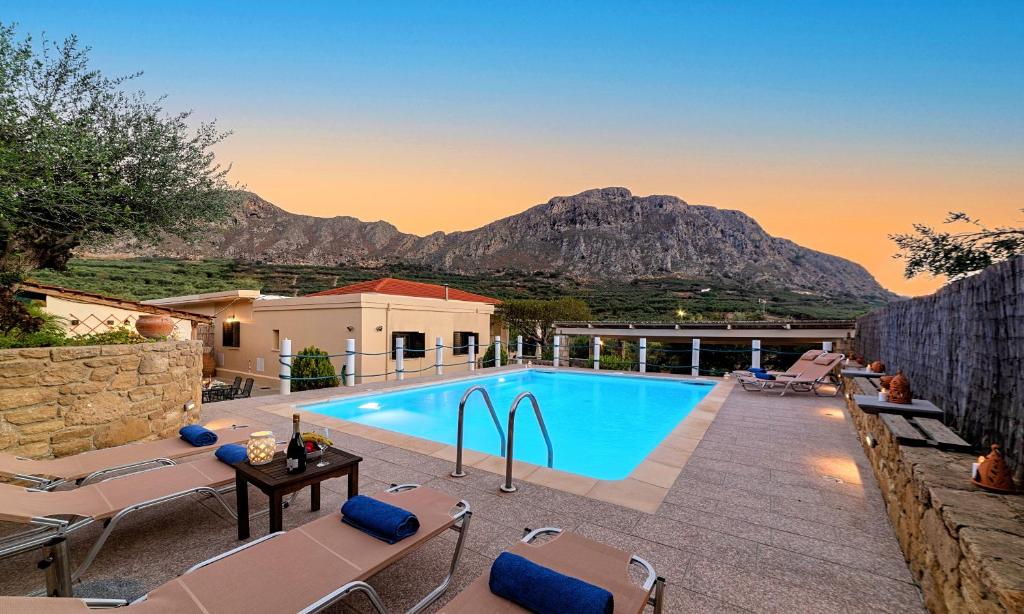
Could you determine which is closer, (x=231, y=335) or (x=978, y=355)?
(x=978, y=355)

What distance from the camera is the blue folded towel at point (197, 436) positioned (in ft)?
12.8

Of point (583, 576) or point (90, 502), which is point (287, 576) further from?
point (90, 502)

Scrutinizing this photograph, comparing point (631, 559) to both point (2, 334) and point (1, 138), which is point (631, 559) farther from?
point (1, 138)

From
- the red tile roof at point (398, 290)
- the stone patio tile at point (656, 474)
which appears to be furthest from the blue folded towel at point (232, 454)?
the red tile roof at point (398, 290)

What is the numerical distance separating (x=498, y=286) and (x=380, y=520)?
159ft

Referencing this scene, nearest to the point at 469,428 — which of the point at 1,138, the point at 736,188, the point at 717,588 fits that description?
the point at 717,588

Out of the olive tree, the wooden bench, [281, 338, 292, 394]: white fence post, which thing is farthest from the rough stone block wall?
[281, 338, 292, 394]: white fence post

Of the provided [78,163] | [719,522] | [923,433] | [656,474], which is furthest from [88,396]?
[923,433]

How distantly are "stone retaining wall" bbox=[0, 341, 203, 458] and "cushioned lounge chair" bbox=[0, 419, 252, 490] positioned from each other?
2.85 feet

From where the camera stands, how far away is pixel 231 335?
55.9 feet

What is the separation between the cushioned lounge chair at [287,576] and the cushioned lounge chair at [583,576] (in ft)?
1.43

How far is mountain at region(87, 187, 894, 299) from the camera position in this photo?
5894 centimetres

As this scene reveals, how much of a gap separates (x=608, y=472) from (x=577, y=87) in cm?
1801

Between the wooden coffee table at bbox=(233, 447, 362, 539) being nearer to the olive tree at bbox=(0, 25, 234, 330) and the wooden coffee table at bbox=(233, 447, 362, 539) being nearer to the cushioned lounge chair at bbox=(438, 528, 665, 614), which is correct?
the cushioned lounge chair at bbox=(438, 528, 665, 614)
